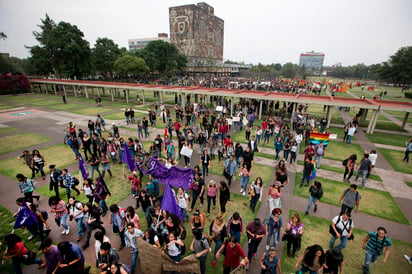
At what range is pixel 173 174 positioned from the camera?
8.71m

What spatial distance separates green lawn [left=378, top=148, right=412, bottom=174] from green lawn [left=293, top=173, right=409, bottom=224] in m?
3.93

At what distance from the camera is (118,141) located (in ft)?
37.9

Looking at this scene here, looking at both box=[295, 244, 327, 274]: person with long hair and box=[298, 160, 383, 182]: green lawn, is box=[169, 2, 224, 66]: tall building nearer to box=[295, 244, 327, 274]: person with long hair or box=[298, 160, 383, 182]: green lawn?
box=[298, 160, 383, 182]: green lawn

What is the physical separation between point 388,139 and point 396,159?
16.9 ft

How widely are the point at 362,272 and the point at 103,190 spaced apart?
28.4ft

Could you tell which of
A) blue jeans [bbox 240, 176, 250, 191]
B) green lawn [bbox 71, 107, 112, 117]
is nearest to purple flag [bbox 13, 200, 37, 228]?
blue jeans [bbox 240, 176, 250, 191]

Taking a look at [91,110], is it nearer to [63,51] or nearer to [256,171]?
[256,171]

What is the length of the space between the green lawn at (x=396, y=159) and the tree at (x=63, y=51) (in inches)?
2174

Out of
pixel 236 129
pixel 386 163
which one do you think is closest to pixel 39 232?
pixel 236 129

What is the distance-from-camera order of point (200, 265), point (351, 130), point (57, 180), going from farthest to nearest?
point (351, 130) < point (57, 180) < point (200, 265)

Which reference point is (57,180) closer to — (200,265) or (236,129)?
(200,265)

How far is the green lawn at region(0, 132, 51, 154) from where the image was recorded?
14.9 metres

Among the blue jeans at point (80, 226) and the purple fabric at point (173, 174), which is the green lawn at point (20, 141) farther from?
the blue jeans at point (80, 226)

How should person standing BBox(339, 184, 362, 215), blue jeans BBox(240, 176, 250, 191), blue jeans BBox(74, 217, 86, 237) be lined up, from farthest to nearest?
blue jeans BBox(240, 176, 250, 191)
person standing BBox(339, 184, 362, 215)
blue jeans BBox(74, 217, 86, 237)
